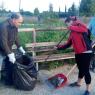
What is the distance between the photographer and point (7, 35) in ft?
20.0

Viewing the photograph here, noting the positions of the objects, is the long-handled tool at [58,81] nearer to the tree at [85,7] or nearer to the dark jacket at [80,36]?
the dark jacket at [80,36]

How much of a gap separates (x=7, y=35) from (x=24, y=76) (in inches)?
37.2

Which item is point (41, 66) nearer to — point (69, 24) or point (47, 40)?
point (47, 40)

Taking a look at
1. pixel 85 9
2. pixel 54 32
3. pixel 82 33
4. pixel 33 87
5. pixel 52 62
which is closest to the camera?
pixel 82 33

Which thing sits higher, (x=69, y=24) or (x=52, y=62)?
(x=69, y=24)

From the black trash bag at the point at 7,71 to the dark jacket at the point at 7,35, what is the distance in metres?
0.31

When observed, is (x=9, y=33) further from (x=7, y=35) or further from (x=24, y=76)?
(x=24, y=76)

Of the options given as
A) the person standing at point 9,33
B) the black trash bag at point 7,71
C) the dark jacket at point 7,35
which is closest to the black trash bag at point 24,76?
the black trash bag at point 7,71

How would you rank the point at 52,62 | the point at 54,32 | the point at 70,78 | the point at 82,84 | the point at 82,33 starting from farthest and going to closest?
the point at 54,32 < the point at 52,62 < the point at 70,78 < the point at 82,84 < the point at 82,33

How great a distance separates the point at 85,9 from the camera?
142ft

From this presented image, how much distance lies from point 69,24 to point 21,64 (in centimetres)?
133

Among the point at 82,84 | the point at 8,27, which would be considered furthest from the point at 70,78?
the point at 8,27

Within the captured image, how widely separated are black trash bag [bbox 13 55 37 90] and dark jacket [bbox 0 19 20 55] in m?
0.42

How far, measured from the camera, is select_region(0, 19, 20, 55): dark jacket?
6008mm
